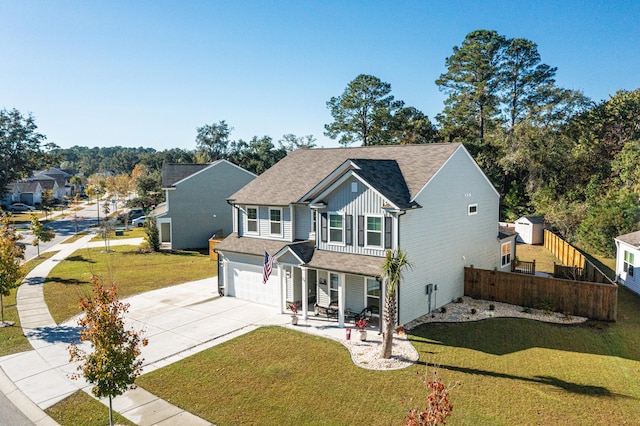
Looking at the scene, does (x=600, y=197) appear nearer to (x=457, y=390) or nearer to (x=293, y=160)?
(x=293, y=160)

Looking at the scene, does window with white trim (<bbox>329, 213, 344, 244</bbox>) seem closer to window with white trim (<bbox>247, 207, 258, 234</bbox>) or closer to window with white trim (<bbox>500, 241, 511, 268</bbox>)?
window with white trim (<bbox>247, 207, 258, 234</bbox>)

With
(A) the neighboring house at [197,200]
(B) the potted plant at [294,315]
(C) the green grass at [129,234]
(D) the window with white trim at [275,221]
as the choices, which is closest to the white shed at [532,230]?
(A) the neighboring house at [197,200]

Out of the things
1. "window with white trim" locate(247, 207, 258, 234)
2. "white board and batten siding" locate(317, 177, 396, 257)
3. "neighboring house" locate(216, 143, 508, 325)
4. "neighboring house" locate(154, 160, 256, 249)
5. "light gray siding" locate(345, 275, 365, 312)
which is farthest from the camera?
"neighboring house" locate(154, 160, 256, 249)

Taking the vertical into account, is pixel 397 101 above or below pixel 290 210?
above

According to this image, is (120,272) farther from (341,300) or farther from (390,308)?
(390,308)

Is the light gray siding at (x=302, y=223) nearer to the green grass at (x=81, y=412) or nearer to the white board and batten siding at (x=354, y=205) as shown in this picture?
the white board and batten siding at (x=354, y=205)

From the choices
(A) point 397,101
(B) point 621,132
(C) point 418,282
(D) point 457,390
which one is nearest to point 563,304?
(C) point 418,282

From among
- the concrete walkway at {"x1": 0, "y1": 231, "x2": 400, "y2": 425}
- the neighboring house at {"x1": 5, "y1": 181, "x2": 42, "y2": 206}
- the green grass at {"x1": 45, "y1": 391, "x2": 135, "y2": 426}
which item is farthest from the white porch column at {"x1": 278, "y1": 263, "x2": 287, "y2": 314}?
the neighboring house at {"x1": 5, "y1": 181, "x2": 42, "y2": 206}
